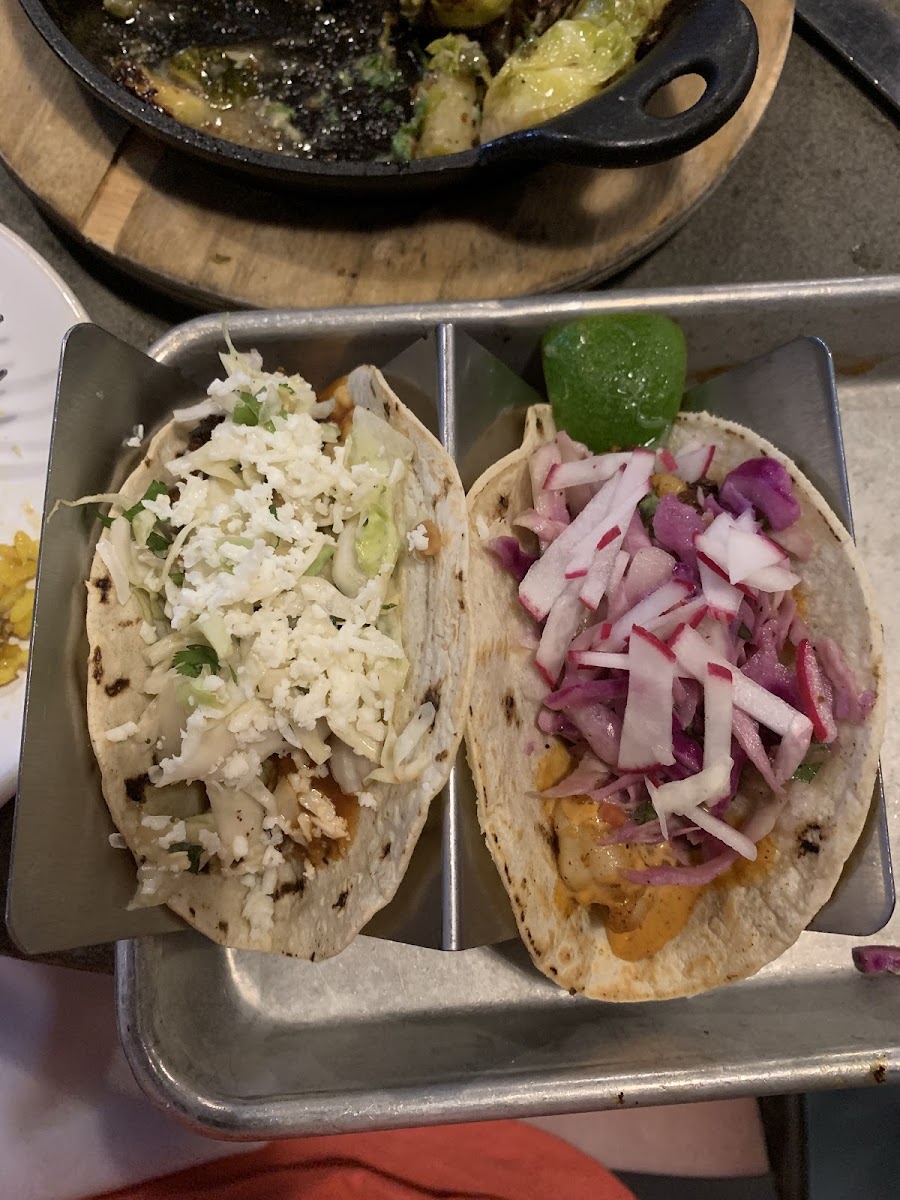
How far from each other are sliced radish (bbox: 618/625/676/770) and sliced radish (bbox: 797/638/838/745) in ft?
0.65

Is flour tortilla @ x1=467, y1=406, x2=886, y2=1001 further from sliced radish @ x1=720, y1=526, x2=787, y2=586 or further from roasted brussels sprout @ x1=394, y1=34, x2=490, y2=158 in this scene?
roasted brussels sprout @ x1=394, y1=34, x2=490, y2=158

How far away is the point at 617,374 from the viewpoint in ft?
4.13

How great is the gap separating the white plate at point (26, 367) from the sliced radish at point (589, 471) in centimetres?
91

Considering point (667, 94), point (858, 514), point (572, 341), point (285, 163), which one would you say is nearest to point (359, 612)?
point (572, 341)

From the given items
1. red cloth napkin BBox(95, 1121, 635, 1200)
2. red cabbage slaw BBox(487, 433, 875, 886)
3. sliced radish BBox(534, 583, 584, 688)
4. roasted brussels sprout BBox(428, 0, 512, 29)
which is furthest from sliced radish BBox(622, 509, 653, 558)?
red cloth napkin BBox(95, 1121, 635, 1200)

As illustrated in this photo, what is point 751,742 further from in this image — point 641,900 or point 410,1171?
point 410,1171

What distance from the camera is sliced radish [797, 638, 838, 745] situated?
1.12 m

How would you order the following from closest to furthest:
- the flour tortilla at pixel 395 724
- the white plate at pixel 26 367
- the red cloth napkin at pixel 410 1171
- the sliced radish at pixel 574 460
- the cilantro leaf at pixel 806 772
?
1. the flour tortilla at pixel 395 724
2. the cilantro leaf at pixel 806 772
3. the sliced radish at pixel 574 460
4. the white plate at pixel 26 367
5. the red cloth napkin at pixel 410 1171

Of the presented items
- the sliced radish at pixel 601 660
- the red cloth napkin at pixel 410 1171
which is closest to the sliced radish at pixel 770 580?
the sliced radish at pixel 601 660

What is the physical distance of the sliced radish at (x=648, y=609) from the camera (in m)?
1.15

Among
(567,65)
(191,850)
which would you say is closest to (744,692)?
(191,850)

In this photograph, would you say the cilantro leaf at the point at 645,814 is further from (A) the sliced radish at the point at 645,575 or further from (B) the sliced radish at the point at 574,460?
(B) the sliced radish at the point at 574,460

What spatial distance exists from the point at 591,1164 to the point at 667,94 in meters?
2.27

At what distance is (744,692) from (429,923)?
542 mm
